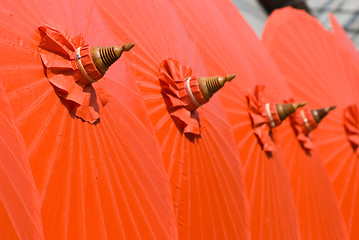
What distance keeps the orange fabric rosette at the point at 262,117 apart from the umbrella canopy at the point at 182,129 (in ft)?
1.66

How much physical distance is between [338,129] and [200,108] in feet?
7.67

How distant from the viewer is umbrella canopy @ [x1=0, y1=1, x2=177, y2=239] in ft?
5.08

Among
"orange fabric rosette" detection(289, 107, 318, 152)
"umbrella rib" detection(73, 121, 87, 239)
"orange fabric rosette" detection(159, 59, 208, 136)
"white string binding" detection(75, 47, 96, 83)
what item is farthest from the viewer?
"orange fabric rosette" detection(289, 107, 318, 152)

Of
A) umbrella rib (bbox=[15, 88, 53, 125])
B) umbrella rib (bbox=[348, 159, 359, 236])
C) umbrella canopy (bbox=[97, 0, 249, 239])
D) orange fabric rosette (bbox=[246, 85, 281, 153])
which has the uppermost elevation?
umbrella rib (bbox=[15, 88, 53, 125])

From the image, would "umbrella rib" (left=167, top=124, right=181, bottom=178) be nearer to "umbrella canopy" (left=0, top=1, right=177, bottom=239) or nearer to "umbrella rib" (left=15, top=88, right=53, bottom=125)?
"umbrella canopy" (left=0, top=1, right=177, bottom=239)

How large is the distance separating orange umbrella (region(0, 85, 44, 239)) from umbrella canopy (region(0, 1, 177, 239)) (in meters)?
0.08

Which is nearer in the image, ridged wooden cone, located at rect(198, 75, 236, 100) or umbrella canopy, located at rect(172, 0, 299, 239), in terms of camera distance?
ridged wooden cone, located at rect(198, 75, 236, 100)

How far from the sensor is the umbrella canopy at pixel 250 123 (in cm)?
290

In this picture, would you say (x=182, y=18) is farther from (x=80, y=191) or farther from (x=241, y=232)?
(x=80, y=191)

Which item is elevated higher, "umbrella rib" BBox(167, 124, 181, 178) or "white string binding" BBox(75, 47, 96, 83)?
"white string binding" BBox(75, 47, 96, 83)

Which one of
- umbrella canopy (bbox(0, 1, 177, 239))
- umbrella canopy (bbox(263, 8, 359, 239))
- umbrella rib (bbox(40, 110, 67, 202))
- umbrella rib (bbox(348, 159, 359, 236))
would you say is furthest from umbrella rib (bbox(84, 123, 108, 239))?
umbrella rib (bbox(348, 159, 359, 236))

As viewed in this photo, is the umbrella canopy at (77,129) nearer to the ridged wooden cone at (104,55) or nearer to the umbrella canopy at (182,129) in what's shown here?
the ridged wooden cone at (104,55)

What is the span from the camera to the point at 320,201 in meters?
3.60

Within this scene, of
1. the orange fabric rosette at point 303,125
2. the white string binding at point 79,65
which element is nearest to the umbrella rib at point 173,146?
the white string binding at point 79,65
